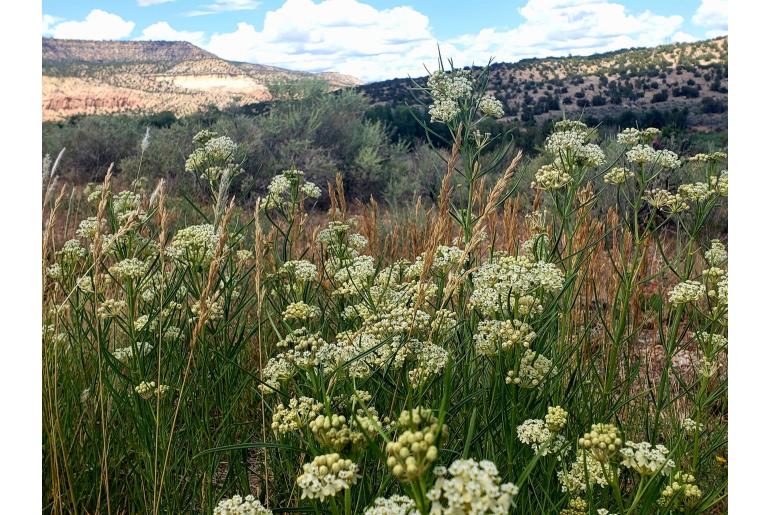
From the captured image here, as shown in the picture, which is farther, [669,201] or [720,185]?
[669,201]

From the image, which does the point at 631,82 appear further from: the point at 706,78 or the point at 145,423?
the point at 145,423

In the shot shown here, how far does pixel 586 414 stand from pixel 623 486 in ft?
0.97

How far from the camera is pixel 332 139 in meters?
11.9

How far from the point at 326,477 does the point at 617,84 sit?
28.8 m

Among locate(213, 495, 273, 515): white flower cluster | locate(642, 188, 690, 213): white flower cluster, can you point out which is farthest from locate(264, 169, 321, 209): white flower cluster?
locate(213, 495, 273, 515): white flower cluster

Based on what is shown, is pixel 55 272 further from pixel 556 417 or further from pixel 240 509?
pixel 556 417

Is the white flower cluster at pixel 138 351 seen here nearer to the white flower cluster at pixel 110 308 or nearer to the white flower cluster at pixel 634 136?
the white flower cluster at pixel 110 308

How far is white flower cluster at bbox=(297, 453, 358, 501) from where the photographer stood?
3.35 ft

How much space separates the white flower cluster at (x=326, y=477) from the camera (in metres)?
1.02

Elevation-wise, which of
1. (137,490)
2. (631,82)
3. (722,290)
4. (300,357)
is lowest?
(137,490)

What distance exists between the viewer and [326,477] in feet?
3.37

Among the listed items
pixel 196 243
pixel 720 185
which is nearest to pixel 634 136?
pixel 720 185

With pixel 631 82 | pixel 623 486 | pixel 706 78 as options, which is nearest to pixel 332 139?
pixel 623 486

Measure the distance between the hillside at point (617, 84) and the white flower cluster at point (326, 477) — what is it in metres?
19.6
